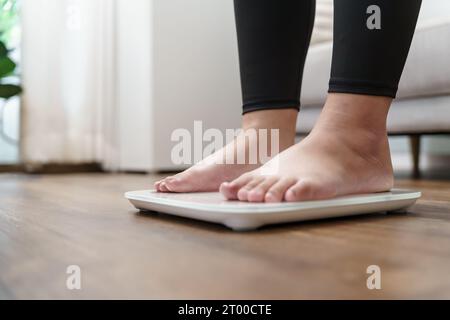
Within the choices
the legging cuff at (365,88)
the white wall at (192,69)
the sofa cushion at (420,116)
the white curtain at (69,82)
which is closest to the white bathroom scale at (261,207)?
the legging cuff at (365,88)

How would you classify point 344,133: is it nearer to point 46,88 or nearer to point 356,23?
point 356,23

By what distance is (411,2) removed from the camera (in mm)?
660

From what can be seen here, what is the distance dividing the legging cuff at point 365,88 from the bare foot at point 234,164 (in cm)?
14

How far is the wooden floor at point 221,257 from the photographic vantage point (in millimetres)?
351

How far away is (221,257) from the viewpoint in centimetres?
44

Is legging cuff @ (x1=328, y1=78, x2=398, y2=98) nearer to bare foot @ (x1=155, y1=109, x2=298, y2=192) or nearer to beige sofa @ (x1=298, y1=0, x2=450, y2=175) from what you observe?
bare foot @ (x1=155, y1=109, x2=298, y2=192)

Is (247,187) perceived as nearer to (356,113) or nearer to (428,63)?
(356,113)

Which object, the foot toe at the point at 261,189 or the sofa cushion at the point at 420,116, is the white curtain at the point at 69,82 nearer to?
the sofa cushion at the point at 420,116

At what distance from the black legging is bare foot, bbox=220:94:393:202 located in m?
0.03

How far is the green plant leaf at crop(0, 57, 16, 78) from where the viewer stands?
1966 millimetres

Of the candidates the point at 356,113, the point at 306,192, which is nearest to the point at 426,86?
the point at 356,113

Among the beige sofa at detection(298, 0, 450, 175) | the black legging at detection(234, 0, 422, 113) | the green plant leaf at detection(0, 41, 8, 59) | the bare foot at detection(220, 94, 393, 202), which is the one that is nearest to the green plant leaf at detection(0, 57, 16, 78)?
the green plant leaf at detection(0, 41, 8, 59)

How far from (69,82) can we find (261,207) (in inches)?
73.5

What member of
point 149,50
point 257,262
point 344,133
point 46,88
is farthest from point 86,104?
point 257,262
